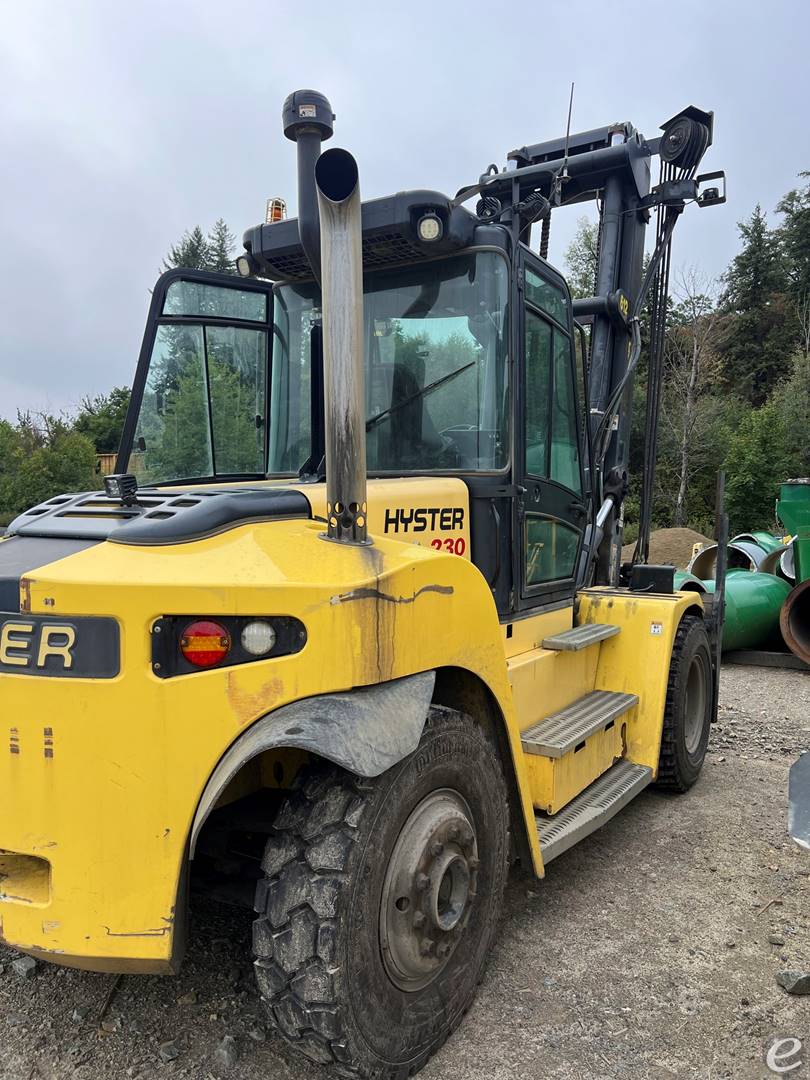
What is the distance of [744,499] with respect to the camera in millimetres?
24328

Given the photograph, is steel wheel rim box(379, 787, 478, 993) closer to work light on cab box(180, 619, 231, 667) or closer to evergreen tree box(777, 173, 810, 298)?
work light on cab box(180, 619, 231, 667)

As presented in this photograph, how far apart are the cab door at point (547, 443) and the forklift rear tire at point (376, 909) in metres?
1.31

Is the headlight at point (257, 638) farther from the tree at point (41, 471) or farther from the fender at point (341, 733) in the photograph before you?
the tree at point (41, 471)

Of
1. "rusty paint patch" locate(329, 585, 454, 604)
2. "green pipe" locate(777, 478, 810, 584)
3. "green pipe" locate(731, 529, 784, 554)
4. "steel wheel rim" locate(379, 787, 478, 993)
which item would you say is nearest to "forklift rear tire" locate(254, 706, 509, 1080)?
"steel wheel rim" locate(379, 787, 478, 993)

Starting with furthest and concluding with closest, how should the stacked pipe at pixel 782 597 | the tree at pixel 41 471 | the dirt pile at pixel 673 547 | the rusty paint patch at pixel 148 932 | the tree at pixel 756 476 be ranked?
the tree at pixel 756 476 < the tree at pixel 41 471 < the dirt pile at pixel 673 547 < the stacked pipe at pixel 782 597 < the rusty paint patch at pixel 148 932

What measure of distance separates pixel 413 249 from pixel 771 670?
7060 millimetres

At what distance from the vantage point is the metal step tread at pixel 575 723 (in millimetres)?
3279

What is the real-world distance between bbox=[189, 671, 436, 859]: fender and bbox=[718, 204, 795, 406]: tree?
38.5m

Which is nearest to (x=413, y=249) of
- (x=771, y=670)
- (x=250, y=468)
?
(x=250, y=468)

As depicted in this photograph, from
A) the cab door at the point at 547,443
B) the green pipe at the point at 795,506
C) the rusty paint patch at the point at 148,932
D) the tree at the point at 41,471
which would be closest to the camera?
the rusty paint patch at the point at 148,932

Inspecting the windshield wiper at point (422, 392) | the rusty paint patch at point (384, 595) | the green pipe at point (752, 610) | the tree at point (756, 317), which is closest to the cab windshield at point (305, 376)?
the windshield wiper at point (422, 392)

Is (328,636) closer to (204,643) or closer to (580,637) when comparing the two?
(204,643)

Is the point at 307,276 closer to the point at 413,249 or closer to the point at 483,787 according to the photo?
the point at 413,249

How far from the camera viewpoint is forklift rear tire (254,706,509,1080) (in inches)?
80.1
